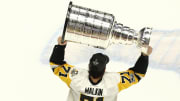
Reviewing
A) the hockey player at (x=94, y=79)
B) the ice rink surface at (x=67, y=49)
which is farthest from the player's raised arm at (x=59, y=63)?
the ice rink surface at (x=67, y=49)

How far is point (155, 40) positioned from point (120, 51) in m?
0.27

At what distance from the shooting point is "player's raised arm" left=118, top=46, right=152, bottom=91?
4.13ft

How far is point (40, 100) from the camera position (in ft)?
5.96

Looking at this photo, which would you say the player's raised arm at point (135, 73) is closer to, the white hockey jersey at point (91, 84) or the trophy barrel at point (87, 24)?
the white hockey jersey at point (91, 84)

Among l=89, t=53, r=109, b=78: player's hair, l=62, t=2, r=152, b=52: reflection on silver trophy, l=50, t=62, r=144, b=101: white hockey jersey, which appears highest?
l=62, t=2, r=152, b=52: reflection on silver trophy

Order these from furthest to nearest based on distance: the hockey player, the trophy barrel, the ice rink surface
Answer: the ice rink surface → the hockey player → the trophy barrel

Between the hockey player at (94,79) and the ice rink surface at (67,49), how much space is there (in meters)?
0.56

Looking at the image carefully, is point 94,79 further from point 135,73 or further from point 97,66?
point 135,73

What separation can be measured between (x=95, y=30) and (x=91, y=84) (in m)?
0.27

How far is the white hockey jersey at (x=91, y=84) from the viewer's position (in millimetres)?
1223

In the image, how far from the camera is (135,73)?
1312 mm

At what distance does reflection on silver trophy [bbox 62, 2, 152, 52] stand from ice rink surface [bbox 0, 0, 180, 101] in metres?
0.80

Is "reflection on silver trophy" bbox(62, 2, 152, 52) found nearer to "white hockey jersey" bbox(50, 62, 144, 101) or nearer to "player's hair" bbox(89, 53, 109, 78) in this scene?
"player's hair" bbox(89, 53, 109, 78)

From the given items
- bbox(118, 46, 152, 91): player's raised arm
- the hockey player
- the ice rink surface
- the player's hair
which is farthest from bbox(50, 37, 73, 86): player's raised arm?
the ice rink surface
